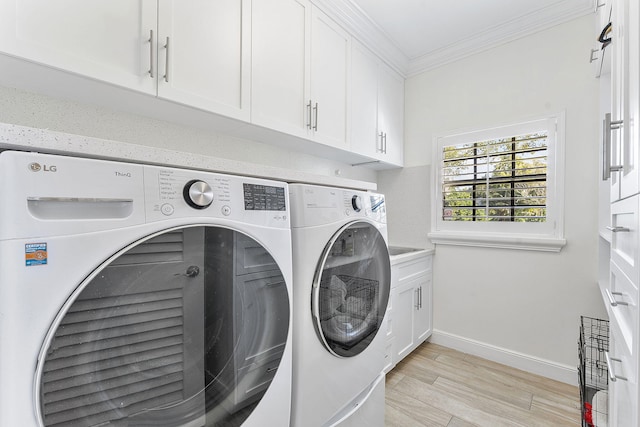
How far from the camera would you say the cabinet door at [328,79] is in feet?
5.96

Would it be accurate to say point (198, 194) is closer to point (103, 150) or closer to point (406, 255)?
point (103, 150)

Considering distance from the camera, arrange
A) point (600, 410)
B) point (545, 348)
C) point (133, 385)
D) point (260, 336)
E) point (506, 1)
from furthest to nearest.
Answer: point (545, 348) → point (506, 1) → point (600, 410) → point (260, 336) → point (133, 385)

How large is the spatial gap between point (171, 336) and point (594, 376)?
7.90 feet

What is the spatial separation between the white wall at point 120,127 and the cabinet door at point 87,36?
11.5 inches

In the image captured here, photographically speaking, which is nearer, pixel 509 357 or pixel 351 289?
pixel 351 289

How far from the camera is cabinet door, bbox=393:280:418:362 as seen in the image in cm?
204

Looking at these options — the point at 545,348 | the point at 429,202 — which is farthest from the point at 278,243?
the point at 545,348

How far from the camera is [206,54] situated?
1.31 m

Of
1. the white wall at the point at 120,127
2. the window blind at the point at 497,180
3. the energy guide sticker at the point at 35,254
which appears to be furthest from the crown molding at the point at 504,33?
the energy guide sticker at the point at 35,254

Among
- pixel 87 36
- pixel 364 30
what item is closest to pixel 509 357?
pixel 364 30

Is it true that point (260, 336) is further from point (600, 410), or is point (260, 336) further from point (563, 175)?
point (563, 175)

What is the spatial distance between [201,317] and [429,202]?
2.35 meters

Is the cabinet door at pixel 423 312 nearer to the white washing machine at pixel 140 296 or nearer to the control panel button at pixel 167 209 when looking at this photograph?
the white washing machine at pixel 140 296

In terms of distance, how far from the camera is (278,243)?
0.85m
